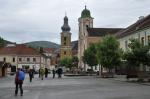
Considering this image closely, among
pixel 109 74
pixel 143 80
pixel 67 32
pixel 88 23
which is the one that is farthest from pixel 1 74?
pixel 67 32

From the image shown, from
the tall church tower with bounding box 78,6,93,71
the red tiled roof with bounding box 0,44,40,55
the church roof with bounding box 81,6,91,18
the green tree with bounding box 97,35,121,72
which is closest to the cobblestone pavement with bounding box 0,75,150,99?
the green tree with bounding box 97,35,121,72

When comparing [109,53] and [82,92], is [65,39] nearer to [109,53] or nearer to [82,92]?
[109,53]

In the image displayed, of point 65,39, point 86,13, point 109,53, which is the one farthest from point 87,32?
point 109,53

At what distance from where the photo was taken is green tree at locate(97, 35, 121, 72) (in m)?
67.1

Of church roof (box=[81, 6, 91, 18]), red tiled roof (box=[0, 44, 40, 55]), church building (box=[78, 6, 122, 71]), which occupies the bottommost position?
red tiled roof (box=[0, 44, 40, 55])

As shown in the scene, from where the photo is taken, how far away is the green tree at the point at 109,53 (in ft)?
220

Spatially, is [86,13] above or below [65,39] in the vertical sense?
above

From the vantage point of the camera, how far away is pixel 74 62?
452 feet

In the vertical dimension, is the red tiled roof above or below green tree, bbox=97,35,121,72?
above

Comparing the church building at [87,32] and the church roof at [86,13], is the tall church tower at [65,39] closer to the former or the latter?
the church building at [87,32]

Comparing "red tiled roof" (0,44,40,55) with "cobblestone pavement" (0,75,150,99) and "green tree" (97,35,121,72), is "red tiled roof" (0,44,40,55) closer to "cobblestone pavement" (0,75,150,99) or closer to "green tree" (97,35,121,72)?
"green tree" (97,35,121,72)

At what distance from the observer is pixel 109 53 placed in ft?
222

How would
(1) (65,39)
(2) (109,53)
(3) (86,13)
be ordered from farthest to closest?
(1) (65,39) → (3) (86,13) → (2) (109,53)

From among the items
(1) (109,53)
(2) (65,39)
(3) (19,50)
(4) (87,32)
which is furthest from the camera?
(2) (65,39)
